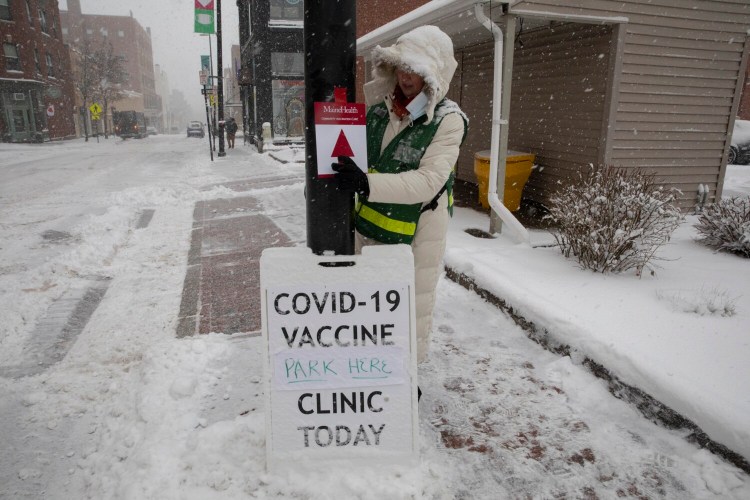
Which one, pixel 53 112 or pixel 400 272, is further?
pixel 53 112

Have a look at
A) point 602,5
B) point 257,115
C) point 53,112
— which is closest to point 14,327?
point 602,5

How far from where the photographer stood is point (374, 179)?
204cm

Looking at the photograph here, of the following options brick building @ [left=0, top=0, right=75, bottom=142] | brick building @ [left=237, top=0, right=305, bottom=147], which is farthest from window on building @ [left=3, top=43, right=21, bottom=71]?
brick building @ [left=237, top=0, right=305, bottom=147]

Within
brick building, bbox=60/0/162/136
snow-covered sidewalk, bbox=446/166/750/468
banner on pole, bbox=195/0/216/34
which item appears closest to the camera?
snow-covered sidewalk, bbox=446/166/750/468

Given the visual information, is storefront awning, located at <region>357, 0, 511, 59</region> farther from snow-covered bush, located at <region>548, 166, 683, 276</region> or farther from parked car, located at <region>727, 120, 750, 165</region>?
parked car, located at <region>727, 120, 750, 165</region>

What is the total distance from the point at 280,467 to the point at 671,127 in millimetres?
7751

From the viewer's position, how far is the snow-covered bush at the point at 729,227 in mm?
5254

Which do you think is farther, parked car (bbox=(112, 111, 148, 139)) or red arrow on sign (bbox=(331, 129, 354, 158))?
parked car (bbox=(112, 111, 148, 139))

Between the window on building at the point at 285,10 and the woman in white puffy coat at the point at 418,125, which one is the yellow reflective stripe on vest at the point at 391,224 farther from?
the window on building at the point at 285,10

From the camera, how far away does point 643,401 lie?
279 centimetres

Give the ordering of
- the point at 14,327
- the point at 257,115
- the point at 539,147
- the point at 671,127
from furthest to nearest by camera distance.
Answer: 1. the point at 257,115
2. the point at 539,147
3. the point at 671,127
4. the point at 14,327

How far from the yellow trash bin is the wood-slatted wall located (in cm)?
56

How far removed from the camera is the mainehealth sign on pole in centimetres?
217

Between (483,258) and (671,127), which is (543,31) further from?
(483,258)
